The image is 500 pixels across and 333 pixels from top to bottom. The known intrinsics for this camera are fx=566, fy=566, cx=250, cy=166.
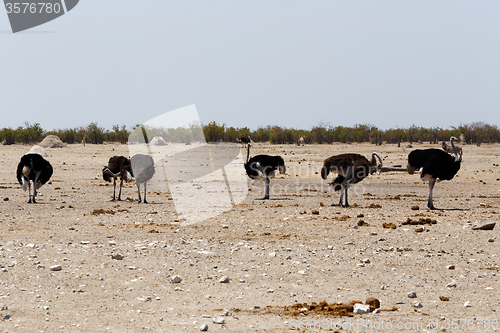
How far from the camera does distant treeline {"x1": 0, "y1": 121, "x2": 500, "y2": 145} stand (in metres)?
51.9

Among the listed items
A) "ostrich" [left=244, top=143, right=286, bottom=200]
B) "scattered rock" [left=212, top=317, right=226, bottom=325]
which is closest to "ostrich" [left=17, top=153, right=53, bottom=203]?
"ostrich" [left=244, top=143, right=286, bottom=200]

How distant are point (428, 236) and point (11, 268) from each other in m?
7.98

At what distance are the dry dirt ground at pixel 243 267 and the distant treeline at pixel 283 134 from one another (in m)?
37.2

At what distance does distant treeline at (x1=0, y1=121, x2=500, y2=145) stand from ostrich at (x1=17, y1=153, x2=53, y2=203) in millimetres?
33177

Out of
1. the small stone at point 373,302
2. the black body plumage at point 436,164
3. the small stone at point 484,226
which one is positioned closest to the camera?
the small stone at point 373,302

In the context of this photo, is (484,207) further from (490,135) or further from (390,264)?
(490,135)

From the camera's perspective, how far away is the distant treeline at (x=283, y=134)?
51875 mm

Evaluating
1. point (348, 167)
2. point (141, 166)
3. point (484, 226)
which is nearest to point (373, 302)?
point (484, 226)

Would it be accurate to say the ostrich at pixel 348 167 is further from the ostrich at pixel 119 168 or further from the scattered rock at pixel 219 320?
the scattered rock at pixel 219 320

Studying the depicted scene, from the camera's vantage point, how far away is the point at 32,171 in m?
18.1

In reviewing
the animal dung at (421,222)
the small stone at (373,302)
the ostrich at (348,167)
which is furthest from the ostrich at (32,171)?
the small stone at (373,302)

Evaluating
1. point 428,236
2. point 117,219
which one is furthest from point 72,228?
point 428,236

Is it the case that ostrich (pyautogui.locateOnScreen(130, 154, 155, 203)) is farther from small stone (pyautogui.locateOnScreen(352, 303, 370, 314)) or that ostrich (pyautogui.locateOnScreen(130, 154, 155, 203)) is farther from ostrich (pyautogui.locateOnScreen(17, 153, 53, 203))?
small stone (pyautogui.locateOnScreen(352, 303, 370, 314))

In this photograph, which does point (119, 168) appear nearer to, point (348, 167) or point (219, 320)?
point (348, 167)
